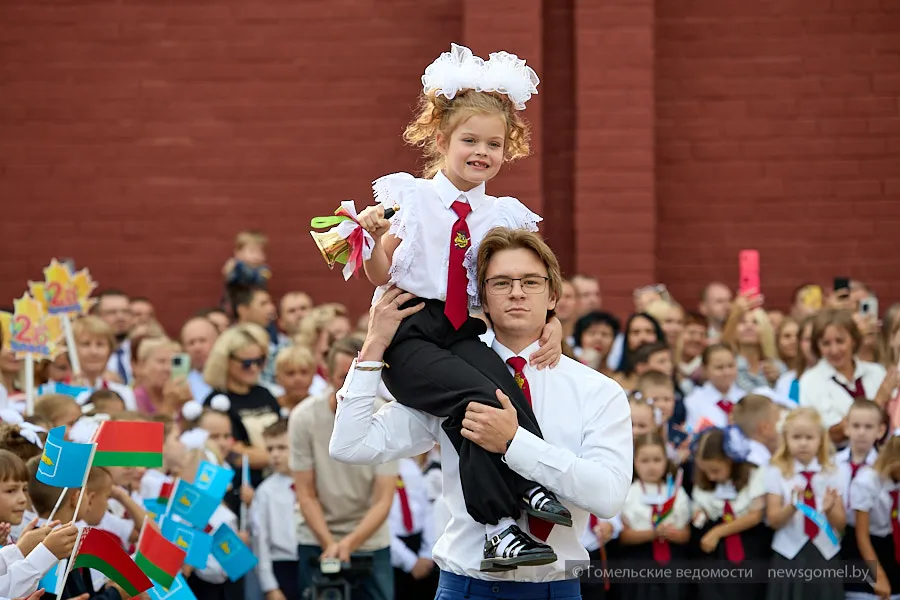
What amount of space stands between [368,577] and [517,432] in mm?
3484

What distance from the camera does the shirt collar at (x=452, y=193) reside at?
410 cm

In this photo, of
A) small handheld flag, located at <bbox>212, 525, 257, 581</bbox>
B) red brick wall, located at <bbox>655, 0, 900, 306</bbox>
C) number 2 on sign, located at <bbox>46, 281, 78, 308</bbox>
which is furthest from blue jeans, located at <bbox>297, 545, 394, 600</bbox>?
red brick wall, located at <bbox>655, 0, 900, 306</bbox>

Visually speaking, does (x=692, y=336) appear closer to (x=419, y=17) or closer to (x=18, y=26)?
(x=419, y=17)

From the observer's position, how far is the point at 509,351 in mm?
3984

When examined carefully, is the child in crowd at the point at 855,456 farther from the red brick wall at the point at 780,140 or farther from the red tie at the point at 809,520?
the red brick wall at the point at 780,140

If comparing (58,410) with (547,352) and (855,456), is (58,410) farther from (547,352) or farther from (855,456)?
(855,456)

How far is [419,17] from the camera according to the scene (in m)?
11.9

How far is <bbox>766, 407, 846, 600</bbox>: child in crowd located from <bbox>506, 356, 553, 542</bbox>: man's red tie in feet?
12.0

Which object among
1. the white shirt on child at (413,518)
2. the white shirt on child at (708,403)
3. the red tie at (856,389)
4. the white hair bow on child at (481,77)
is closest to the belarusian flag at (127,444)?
the white hair bow on child at (481,77)

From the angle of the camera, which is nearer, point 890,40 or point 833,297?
point 833,297

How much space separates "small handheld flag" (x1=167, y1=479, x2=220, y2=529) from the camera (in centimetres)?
591

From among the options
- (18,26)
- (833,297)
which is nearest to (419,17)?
(18,26)

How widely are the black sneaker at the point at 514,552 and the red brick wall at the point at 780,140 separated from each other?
8476mm

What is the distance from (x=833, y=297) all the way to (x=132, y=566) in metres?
6.94
